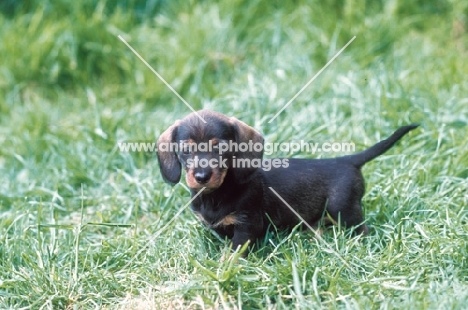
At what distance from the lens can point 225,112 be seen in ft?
20.8

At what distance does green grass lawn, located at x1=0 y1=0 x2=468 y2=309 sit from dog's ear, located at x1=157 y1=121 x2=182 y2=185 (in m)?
0.48

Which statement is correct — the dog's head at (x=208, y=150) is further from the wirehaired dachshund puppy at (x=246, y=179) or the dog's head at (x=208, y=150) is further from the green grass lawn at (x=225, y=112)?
the green grass lawn at (x=225, y=112)

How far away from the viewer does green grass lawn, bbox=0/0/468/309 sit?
13.6 feet

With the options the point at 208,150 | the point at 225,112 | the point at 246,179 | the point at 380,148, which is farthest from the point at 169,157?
the point at 225,112

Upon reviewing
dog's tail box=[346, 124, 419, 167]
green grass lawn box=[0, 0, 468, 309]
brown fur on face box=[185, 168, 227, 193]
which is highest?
dog's tail box=[346, 124, 419, 167]

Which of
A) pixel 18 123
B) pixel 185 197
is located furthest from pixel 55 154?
pixel 185 197

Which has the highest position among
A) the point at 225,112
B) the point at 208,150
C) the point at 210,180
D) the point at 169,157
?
the point at 208,150

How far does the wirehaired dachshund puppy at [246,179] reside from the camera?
13.8 ft

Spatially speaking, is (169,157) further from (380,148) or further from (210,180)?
(380,148)

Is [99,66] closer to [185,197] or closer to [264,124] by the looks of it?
[264,124]

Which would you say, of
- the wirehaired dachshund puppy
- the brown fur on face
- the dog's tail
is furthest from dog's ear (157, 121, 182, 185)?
the dog's tail

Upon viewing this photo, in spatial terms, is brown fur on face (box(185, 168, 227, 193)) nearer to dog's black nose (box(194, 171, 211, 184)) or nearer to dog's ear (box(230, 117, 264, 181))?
dog's black nose (box(194, 171, 211, 184))

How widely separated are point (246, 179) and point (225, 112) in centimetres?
200

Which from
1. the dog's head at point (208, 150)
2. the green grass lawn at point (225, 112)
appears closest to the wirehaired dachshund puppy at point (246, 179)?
the dog's head at point (208, 150)
